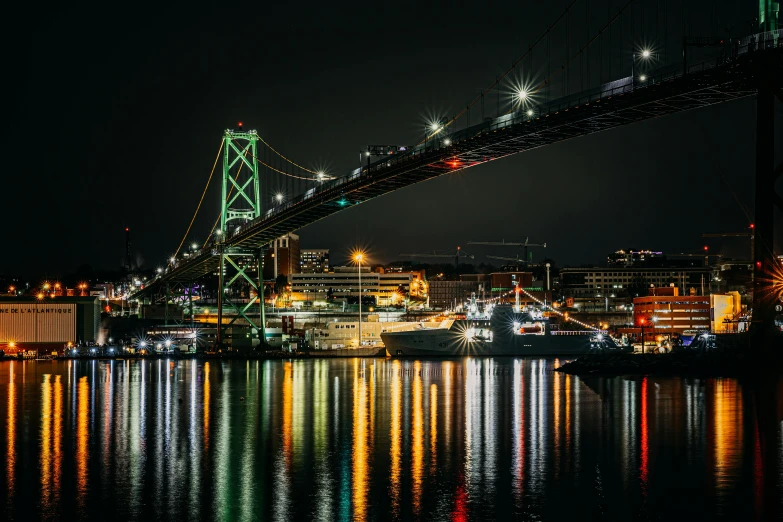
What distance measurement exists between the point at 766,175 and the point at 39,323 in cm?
4940

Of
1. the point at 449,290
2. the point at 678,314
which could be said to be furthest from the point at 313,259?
the point at 678,314

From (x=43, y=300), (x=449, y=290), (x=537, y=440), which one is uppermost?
(x=449, y=290)

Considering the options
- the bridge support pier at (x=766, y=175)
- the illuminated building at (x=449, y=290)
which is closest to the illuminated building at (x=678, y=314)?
the bridge support pier at (x=766, y=175)

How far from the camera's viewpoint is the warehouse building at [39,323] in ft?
197

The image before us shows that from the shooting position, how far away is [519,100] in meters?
33.8

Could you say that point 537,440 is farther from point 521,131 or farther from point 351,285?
point 351,285

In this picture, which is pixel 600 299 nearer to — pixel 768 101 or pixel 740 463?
pixel 768 101

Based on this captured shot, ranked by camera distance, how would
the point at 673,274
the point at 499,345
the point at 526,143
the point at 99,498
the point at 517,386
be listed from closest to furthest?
the point at 99,498, the point at 517,386, the point at 526,143, the point at 499,345, the point at 673,274

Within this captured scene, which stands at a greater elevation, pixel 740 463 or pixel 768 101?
pixel 768 101

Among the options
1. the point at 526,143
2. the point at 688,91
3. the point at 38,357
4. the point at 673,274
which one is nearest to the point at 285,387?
the point at 526,143

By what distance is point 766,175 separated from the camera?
27.0 metres

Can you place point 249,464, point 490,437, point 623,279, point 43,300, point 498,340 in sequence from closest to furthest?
point 249,464 → point 490,437 → point 498,340 → point 43,300 → point 623,279

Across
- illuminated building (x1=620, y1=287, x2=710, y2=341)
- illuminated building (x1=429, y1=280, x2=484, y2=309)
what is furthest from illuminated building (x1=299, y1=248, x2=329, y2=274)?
illuminated building (x1=620, y1=287, x2=710, y2=341)

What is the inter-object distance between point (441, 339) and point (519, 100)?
2361cm
